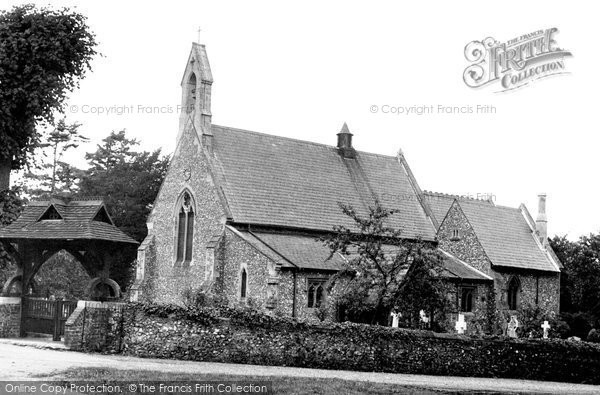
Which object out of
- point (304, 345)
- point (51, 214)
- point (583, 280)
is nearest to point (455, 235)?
Result: point (583, 280)

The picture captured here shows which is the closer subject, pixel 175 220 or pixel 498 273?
pixel 175 220

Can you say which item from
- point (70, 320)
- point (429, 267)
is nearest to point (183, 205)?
point (429, 267)

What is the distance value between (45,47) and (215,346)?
15.9 m

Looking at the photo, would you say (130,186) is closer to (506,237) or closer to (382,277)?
(506,237)

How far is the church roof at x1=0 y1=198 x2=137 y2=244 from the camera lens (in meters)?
28.8

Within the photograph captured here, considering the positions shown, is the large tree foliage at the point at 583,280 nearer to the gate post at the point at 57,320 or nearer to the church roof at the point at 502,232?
the church roof at the point at 502,232

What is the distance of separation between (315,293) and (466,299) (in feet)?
34.7

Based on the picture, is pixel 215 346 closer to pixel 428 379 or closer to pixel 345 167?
pixel 428 379

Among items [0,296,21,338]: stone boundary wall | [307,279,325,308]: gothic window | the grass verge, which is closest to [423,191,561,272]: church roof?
[307,279,325,308]: gothic window

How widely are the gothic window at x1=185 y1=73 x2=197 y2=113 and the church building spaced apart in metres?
0.05

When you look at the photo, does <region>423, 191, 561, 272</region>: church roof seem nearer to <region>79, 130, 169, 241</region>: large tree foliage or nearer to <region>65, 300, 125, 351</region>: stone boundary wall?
<region>79, 130, 169, 241</region>: large tree foliage

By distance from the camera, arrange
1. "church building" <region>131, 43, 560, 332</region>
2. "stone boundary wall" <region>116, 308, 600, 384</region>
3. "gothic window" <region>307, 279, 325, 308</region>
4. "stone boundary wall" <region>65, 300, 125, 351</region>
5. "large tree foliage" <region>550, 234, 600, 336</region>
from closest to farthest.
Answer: "stone boundary wall" <region>116, 308, 600, 384</region>
"stone boundary wall" <region>65, 300, 125, 351</region>
"gothic window" <region>307, 279, 325, 308</region>
"church building" <region>131, 43, 560, 332</region>
"large tree foliage" <region>550, 234, 600, 336</region>

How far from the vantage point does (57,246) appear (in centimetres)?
3011

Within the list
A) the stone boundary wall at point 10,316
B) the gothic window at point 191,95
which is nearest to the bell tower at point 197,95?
the gothic window at point 191,95
